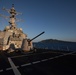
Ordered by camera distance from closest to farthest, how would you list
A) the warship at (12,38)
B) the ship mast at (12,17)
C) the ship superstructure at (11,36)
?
the warship at (12,38), the ship superstructure at (11,36), the ship mast at (12,17)

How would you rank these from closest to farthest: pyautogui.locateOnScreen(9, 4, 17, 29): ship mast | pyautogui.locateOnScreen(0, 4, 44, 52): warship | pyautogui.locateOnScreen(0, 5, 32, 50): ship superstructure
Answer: pyautogui.locateOnScreen(0, 4, 44, 52): warship, pyautogui.locateOnScreen(0, 5, 32, 50): ship superstructure, pyautogui.locateOnScreen(9, 4, 17, 29): ship mast

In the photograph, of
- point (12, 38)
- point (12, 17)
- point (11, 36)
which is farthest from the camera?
point (12, 17)

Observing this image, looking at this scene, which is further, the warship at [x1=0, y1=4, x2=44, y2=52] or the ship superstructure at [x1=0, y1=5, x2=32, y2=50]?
→ the ship superstructure at [x1=0, y1=5, x2=32, y2=50]

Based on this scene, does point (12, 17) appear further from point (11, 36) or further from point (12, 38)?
point (12, 38)

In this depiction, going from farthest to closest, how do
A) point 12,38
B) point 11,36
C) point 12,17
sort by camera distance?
point 12,17, point 11,36, point 12,38

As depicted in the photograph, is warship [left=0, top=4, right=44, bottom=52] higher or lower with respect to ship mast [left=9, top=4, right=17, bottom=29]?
lower

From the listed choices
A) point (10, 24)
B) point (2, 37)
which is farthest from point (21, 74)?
point (10, 24)

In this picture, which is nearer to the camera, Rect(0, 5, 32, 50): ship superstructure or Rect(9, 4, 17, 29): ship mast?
Rect(0, 5, 32, 50): ship superstructure

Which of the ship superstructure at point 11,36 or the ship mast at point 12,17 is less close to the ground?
the ship mast at point 12,17

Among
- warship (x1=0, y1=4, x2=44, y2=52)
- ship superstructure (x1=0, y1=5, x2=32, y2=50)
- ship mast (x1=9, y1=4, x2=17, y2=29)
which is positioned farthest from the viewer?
ship mast (x1=9, y1=4, x2=17, y2=29)

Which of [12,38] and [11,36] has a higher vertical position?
[11,36]

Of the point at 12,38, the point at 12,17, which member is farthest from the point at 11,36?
the point at 12,17

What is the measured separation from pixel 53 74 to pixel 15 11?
1183 inches

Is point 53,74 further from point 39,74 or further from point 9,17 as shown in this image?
point 9,17
